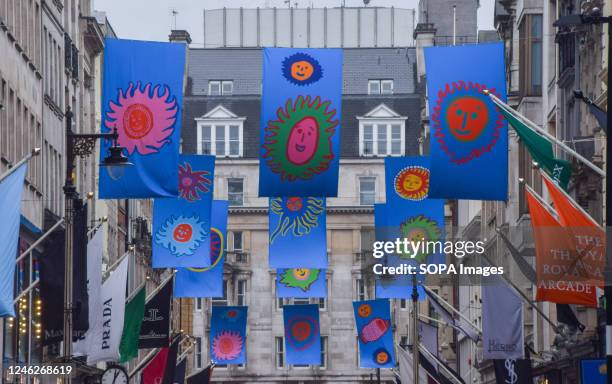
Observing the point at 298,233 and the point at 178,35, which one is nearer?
the point at 298,233

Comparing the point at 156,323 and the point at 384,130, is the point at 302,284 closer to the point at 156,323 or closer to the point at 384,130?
the point at 156,323

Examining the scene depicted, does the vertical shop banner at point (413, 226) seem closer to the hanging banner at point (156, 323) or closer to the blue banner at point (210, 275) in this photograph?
the blue banner at point (210, 275)

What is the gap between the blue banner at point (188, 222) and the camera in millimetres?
→ 51969

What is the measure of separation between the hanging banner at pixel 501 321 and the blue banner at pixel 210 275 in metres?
14.6

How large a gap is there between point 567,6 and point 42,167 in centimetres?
1478

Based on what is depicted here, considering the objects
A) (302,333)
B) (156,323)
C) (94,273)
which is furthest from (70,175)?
(302,333)

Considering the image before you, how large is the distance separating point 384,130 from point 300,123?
71763 millimetres

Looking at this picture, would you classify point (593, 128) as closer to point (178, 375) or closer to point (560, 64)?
point (560, 64)

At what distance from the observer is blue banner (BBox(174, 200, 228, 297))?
6025 cm

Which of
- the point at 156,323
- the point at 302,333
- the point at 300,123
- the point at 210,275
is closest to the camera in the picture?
the point at 300,123

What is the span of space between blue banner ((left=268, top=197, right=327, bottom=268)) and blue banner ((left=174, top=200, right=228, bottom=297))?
4408mm

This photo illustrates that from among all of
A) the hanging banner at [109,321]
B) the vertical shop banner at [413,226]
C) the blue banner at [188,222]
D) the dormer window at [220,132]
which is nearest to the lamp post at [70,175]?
the hanging banner at [109,321]

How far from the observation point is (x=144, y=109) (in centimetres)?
4284

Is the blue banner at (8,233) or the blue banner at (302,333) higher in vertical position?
the blue banner at (8,233)
